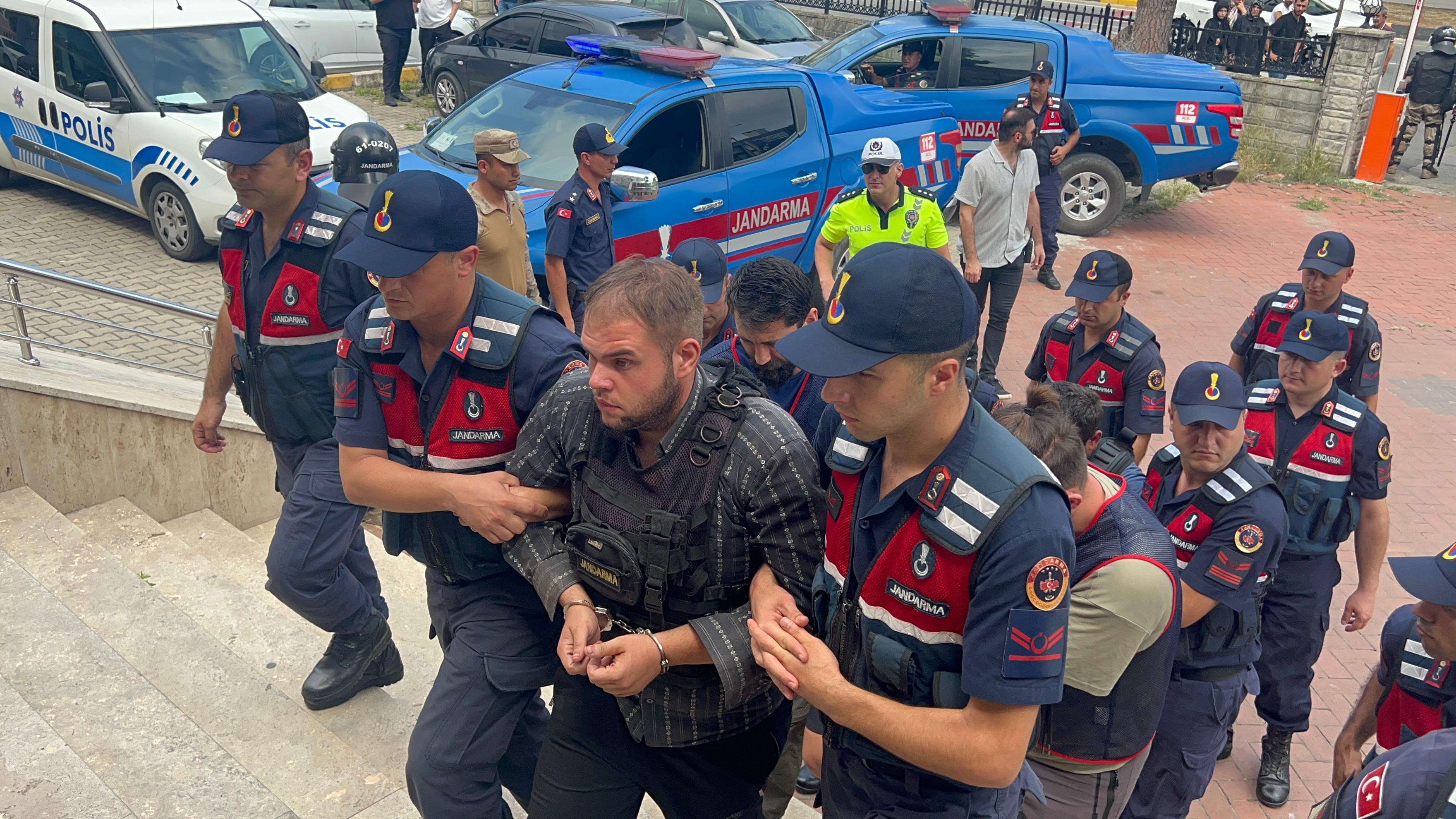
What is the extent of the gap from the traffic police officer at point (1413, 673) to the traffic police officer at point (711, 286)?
251 centimetres

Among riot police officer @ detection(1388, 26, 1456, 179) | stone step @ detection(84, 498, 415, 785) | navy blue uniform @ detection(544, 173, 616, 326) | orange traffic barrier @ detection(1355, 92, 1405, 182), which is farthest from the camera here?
riot police officer @ detection(1388, 26, 1456, 179)

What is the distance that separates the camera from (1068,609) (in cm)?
211

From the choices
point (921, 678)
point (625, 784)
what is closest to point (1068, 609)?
point (921, 678)

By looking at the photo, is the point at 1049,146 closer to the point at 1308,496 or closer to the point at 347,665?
the point at 1308,496

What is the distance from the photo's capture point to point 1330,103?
14.7 metres

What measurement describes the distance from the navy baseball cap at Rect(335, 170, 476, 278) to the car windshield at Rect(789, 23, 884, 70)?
851 cm

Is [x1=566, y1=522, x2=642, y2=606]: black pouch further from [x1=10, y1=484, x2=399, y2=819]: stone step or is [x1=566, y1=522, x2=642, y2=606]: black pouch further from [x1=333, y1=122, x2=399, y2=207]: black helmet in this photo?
[x1=333, y1=122, x2=399, y2=207]: black helmet

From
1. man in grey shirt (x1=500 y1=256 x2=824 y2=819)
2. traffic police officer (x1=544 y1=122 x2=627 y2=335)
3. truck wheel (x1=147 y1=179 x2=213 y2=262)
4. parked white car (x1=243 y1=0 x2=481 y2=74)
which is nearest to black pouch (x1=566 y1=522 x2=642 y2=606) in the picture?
man in grey shirt (x1=500 y1=256 x2=824 y2=819)

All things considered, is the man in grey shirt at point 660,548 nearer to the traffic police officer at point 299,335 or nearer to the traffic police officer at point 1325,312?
the traffic police officer at point 299,335

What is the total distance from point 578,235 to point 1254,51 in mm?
→ 12710

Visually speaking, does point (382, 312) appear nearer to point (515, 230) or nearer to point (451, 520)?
point (451, 520)

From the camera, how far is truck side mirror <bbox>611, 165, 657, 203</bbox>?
634 centimetres

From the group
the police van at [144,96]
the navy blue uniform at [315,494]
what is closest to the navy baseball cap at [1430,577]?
the navy blue uniform at [315,494]

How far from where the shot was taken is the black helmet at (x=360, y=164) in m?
5.82
